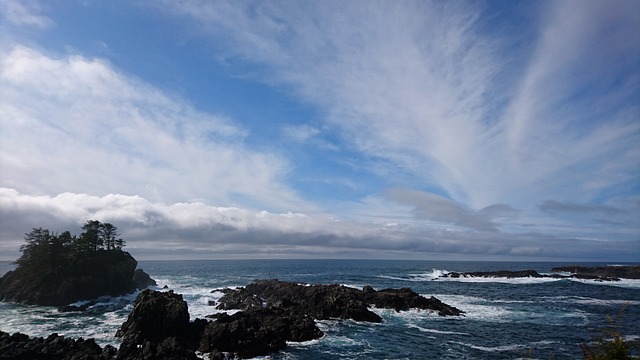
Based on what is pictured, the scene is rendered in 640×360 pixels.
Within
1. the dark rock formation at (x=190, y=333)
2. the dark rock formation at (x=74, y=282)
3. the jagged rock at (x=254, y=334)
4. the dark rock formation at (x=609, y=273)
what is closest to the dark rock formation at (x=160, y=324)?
the dark rock formation at (x=190, y=333)

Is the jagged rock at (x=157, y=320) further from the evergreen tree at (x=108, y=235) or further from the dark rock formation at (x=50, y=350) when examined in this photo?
the evergreen tree at (x=108, y=235)

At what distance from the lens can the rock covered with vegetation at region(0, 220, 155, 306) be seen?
69.9 metres

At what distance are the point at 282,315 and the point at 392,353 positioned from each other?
17.7 meters

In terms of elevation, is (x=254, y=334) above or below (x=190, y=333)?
above

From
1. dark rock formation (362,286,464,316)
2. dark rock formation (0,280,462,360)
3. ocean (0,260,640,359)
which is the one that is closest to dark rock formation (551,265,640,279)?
ocean (0,260,640,359)

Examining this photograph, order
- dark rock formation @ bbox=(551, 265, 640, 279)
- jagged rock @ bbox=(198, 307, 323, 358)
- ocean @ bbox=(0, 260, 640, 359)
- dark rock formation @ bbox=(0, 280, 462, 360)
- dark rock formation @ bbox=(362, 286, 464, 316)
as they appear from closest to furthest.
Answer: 1. dark rock formation @ bbox=(0, 280, 462, 360)
2. jagged rock @ bbox=(198, 307, 323, 358)
3. ocean @ bbox=(0, 260, 640, 359)
4. dark rock formation @ bbox=(362, 286, 464, 316)
5. dark rock formation @ bbox=(551, 265, 640, 279)

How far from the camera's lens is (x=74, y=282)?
7100 centimetres

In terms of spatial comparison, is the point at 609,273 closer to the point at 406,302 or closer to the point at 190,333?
the point at 406,302

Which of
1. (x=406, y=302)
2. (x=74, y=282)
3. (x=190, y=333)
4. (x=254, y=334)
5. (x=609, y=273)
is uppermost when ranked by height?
(x=609, y=273)

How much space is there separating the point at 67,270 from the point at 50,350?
4507cm

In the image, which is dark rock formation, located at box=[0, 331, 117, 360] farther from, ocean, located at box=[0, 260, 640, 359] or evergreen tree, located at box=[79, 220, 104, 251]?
evergreen tree, located at box=[79, 220, 104, 251]

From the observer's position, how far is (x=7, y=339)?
37.0 m

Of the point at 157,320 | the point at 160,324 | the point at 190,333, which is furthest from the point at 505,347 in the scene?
the point at 157,320

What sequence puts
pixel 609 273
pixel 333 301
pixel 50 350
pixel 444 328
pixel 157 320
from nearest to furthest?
pixel 50 350
pixel 157 320
pixel 444 328
pixel 333 301
pixel 609 273
